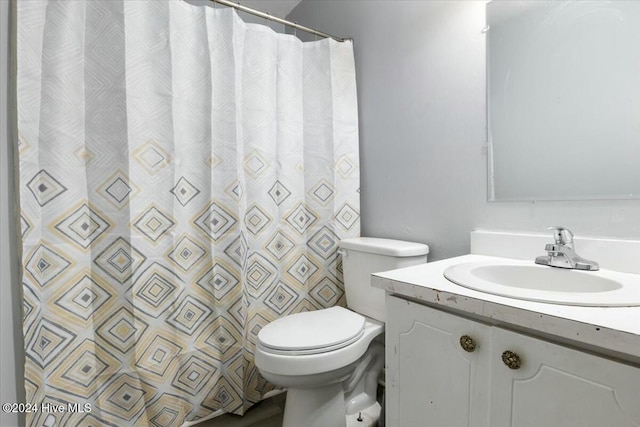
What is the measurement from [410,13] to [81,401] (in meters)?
2.07

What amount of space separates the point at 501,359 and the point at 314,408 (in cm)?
79

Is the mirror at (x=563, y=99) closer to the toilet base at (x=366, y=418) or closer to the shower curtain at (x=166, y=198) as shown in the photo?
the shower curtain at (x=166, y=198)

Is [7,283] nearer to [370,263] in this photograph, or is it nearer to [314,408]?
[314,408]

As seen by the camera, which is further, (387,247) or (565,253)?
(387,247)

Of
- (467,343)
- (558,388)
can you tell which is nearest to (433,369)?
(467,343)

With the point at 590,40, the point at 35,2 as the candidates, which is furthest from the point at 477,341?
the point at 35,2

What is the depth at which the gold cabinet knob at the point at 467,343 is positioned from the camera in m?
0.72

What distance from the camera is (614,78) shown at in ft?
3.10

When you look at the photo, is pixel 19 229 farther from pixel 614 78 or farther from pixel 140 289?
pixel 614 78

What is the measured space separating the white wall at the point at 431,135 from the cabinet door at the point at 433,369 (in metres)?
→ 0.58

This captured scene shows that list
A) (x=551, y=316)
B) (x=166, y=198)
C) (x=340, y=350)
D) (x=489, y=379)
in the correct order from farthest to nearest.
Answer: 1. (x=166, y=198)
2. (x=340, y=350)
3. (x=489, y=379)
4. (x=551, y=316)

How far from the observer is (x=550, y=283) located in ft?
3.14

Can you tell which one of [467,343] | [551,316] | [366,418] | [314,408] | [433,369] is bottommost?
[366,418]

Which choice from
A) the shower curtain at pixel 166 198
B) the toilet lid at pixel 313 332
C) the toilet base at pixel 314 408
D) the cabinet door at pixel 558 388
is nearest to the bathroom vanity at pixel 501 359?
the cabinet door at pixel 558 388
